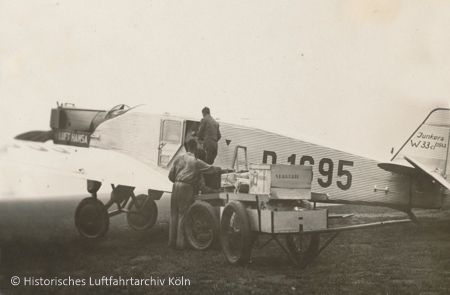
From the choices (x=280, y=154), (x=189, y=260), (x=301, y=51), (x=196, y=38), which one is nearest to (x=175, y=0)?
(x=196, y=38)

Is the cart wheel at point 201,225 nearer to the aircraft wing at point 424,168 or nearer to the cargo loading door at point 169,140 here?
the cargo loading door at point 169,140

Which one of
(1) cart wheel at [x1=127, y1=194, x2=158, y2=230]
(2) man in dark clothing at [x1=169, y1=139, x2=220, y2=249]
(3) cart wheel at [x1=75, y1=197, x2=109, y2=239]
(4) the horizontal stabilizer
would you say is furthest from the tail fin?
(3) cart wheel at [x1=75, y1=197, x2=109, y2=239]

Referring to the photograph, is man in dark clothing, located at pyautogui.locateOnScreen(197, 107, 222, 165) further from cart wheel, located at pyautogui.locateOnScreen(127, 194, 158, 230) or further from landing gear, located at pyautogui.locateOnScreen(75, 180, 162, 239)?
cart wheel, located at pyautogui.locateOnScreen(127, 194, 158, 230)

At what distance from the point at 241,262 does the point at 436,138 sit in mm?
4070

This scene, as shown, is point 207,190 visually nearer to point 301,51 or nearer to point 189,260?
point 189,260

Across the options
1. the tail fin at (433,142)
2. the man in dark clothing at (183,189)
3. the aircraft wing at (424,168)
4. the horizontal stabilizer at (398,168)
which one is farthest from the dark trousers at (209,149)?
the aircraft wing at (424,168)

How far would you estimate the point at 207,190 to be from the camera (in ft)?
23.9

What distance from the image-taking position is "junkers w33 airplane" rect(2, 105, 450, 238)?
7.86 meters

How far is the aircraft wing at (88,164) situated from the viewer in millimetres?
8055

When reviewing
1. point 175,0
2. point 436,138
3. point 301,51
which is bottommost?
point 436,138

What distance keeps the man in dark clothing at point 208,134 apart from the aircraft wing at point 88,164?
836 millimetres

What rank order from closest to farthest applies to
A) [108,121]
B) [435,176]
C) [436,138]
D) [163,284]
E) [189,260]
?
[163,284] < [189,260] < [435,176] < [436,138] < [108,121]

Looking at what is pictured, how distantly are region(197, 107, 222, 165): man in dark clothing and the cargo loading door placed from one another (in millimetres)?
603

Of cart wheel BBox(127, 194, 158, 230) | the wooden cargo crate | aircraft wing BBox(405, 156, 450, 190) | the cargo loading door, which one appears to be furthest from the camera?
cart wheel BBox(127, 194, 158, 230)
